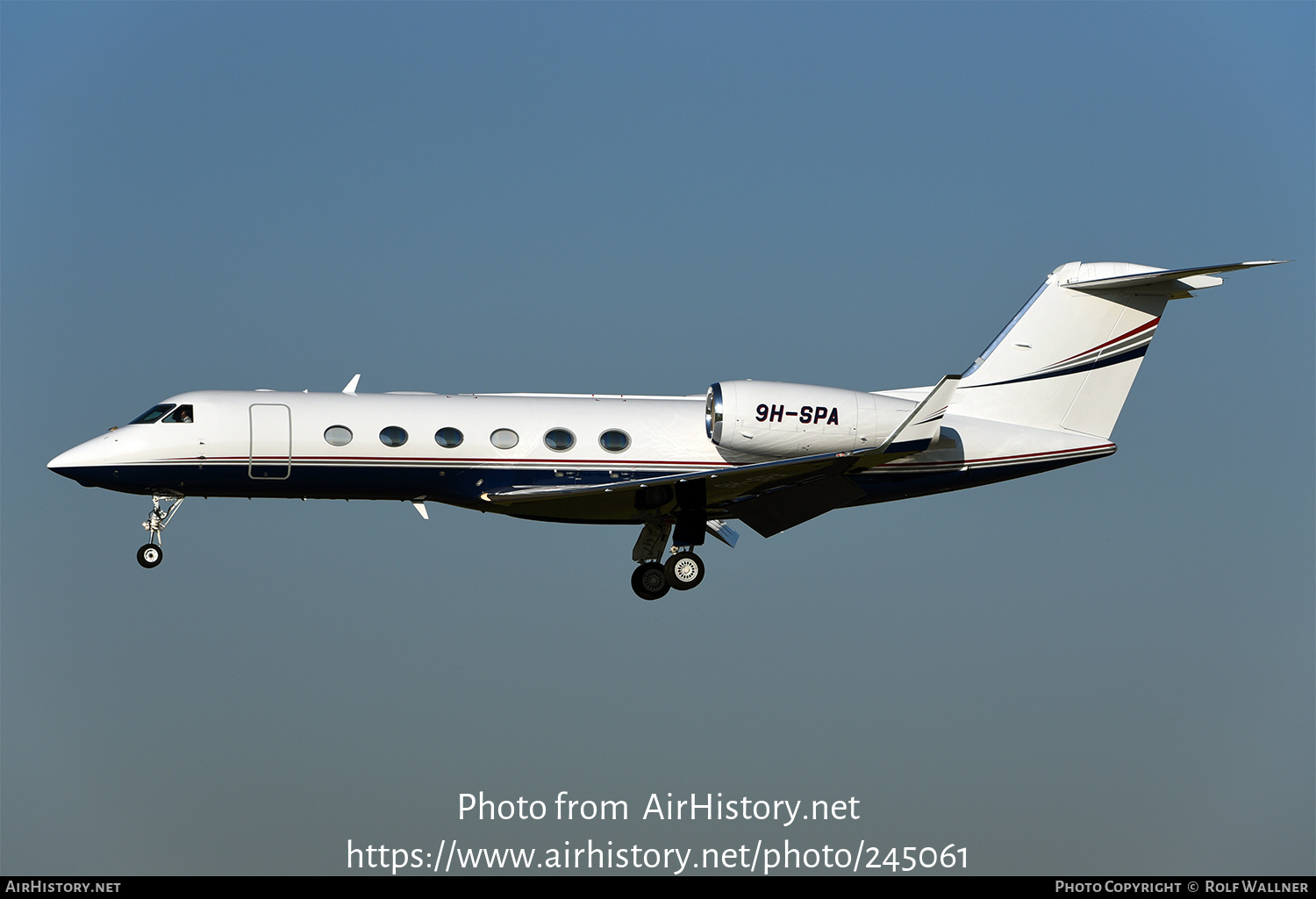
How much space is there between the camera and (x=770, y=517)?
25.0 meters

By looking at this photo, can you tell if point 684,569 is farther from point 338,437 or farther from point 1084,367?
point 1084,367

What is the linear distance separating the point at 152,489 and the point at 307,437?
2.61 m

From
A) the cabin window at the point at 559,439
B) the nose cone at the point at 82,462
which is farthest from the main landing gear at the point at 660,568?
the nose cone at the point at 82,462

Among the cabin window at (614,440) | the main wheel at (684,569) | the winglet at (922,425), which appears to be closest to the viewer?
the winglet at (922,425)

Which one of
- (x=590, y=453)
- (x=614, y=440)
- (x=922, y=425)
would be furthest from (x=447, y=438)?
(x=922, y=425)

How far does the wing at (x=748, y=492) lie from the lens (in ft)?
73.8

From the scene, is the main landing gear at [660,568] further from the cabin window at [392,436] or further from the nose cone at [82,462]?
the nose cone at [82,462]

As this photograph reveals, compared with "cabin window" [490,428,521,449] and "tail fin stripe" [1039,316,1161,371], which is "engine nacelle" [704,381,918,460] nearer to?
"cabin window" [490,428,521,449]

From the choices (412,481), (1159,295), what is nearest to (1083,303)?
(1159,295)

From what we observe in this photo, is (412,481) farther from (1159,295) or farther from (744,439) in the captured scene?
(1159,295)

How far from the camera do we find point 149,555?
23.9 metres

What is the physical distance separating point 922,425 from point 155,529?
11.9 meters

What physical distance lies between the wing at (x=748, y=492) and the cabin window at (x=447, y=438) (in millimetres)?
922

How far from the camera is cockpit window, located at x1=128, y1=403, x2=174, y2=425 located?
23734mm
